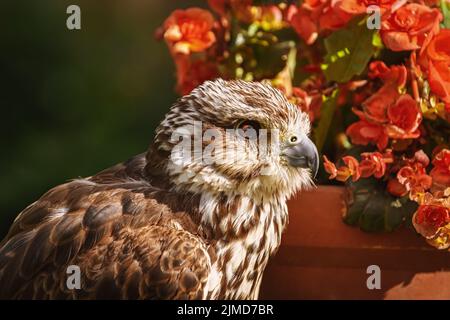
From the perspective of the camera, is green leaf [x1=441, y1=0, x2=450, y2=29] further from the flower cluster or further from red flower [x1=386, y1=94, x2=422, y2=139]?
red flower [x1=386, y1=94, x2=422, y2=139]

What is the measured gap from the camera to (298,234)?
2.60 m

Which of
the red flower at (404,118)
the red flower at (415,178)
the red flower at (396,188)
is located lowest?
the red flower at (396,188)

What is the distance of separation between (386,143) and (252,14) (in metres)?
0.76

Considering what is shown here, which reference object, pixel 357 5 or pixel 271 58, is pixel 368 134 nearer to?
pixel 357 5

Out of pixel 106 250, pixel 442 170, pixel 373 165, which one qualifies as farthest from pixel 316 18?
pixel 106 250

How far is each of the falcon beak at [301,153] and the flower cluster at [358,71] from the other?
10 centimetres

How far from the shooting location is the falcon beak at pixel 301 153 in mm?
2371

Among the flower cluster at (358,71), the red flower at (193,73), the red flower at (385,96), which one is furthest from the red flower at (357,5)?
the red flower at (193,73)

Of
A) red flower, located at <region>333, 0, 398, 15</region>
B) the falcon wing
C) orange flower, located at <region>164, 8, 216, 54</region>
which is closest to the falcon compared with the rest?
the falcon wing

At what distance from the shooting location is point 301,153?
2.38m

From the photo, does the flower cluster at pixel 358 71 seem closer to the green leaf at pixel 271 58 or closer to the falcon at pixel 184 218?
the green leaf at pixel 271 58
